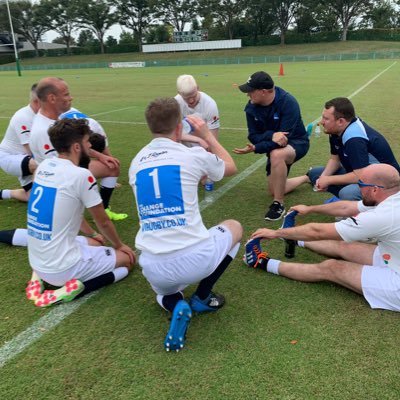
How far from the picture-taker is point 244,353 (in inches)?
107

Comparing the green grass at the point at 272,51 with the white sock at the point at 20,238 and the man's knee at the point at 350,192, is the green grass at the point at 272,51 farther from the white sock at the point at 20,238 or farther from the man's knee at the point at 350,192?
the white sock at the point at 20,238

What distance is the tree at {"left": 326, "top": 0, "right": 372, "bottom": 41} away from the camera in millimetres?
63281

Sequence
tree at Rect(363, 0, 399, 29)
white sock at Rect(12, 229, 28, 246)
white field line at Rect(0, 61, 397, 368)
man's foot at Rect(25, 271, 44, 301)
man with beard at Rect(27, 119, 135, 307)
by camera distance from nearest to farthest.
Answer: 1. white field line at Rect(0, 61, 397, 368)
2. man with beard at Rect(27, 119, 135, 307)
3. man's foot at Rect(25, 271, 44, 301)
4. white sock at Rect(12, 229, 28, 246)
5. tree at Rect(363, 0, 399, 29)

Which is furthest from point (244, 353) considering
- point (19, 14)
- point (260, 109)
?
point (19, 14)

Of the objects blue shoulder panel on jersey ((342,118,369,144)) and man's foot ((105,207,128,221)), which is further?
man's foot ((105,207,128,221))

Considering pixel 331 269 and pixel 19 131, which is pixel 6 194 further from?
pixel 331 269

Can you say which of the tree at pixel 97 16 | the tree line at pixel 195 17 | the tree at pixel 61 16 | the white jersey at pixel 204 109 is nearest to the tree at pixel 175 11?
the tree line at pixel 195 17

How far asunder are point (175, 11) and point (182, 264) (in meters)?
84.2

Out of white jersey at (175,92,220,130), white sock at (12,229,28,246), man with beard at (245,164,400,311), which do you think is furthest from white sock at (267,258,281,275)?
white jersey at (175,92,220,130)

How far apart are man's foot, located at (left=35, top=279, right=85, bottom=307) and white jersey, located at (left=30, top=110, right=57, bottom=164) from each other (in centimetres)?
181

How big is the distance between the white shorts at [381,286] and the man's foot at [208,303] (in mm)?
1134

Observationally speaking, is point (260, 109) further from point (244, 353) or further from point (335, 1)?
point (335, 1)

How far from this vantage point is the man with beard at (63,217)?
3.11 metres

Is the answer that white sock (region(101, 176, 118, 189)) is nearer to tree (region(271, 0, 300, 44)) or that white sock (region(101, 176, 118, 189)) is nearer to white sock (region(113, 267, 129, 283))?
white sock (region(113, 267, 129, 283))
